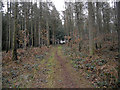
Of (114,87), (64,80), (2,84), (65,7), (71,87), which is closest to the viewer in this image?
(114,87)

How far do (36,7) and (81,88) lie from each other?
75.4ft

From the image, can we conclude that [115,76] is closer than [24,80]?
Yes

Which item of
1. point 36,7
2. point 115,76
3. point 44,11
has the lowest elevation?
point 115,76

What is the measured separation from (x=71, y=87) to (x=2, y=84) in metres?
4.73

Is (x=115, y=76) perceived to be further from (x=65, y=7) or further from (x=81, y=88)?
(x=65, y=7)

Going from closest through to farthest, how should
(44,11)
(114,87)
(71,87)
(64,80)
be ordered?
(114,87)
(71,87)
(64,80)
(44,11)

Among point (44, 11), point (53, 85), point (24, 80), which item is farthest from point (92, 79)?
point (44, 11)

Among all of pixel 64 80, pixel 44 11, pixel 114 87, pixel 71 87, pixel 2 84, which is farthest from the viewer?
pixel 44 11

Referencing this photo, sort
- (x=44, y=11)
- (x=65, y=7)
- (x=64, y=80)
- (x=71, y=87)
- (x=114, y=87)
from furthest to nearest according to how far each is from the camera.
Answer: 1. (x=65, y=7)
2. (x=44, y=11)
3. (x=64, y=80)
4. (x=71, y=87)
5. (x=114, y=87)

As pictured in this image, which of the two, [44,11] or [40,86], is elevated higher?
[44,11]

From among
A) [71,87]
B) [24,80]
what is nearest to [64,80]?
[71,87]

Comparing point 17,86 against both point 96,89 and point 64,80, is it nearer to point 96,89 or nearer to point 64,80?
point 64,80

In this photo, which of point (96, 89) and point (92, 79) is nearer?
point (96, 89)

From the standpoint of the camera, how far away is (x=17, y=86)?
5375 mm
